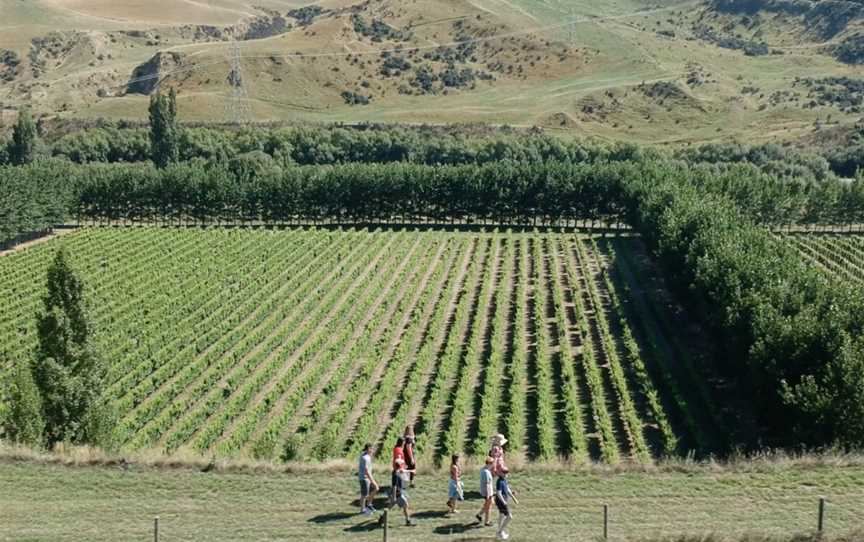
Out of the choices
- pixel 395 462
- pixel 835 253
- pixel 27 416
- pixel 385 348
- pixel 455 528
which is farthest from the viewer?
pixel 835 253

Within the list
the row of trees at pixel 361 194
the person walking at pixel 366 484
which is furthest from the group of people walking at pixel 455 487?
the row of trees at pixel 361 194

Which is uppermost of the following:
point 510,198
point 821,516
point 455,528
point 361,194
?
point 821,516

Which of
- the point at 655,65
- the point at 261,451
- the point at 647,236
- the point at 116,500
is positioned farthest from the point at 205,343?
the point at 655,65

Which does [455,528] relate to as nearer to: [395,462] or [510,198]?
[395,462]

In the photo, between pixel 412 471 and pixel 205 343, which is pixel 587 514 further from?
pixel 205 343

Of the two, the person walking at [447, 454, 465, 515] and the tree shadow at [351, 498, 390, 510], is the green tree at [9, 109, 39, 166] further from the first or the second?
the person walking at [447, 454, 465, 515]

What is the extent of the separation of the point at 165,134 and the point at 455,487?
109923 millimetres

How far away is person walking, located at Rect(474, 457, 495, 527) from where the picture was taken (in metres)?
24.0

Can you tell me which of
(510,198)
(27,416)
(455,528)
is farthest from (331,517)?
(510,198)

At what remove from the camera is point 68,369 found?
3453cm

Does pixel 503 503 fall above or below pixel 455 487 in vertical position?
above

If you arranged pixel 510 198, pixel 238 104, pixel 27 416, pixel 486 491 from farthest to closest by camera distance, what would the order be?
pixel 238 104, pixel 510 198, pixel 27 416, pixel 486 491

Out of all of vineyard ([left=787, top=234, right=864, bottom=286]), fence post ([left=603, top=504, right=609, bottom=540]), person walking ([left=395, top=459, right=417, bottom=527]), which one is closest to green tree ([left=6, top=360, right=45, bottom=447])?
person walking ([left=395, top=459, right=417, bottom=527])

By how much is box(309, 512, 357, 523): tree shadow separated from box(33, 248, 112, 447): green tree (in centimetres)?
1303
